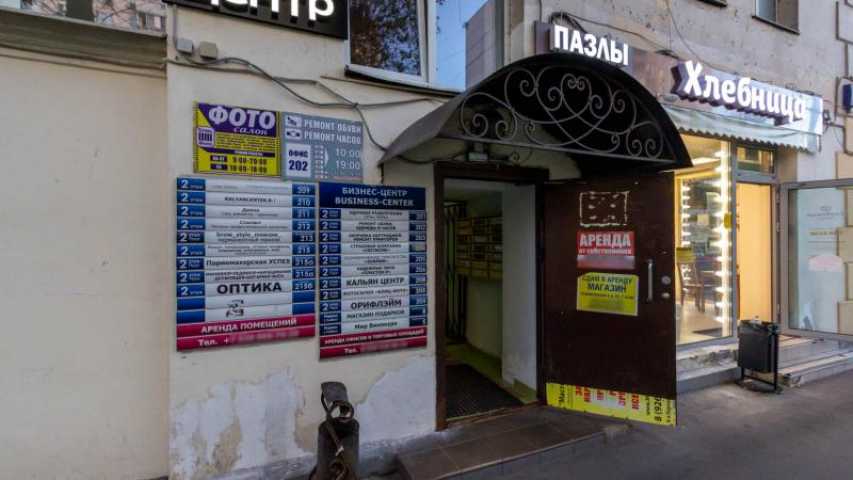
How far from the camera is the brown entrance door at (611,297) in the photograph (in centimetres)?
354

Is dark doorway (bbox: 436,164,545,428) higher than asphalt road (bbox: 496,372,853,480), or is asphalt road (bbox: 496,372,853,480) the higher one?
dark doorway (bbox: 436,164,545,428)

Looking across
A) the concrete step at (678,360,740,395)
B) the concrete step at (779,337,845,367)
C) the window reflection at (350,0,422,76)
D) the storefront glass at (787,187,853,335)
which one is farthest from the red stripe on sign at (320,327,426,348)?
the storefront glass at (787,187,853,335)

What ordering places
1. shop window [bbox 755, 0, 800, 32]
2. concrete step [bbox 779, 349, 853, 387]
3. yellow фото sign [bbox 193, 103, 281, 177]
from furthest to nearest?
shop window [bbox 755, 0, 800, 32] → concrete step [bbox 779, 349, 853, 387] → yellow фото sign [bbox 193, 103, 281, 177]

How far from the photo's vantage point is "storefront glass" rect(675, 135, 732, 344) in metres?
5.66

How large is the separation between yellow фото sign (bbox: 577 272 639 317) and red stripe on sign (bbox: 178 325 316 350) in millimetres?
2434

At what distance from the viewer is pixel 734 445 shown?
362 centimetres

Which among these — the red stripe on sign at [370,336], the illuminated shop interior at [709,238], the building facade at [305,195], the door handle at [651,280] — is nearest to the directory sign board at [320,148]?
the building facade at [305,195]

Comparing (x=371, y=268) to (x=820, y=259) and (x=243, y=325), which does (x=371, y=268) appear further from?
(x=820, y=259)

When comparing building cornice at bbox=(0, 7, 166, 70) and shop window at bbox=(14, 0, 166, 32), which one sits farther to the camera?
shop window at bbox=(14, 0, 166, 32)

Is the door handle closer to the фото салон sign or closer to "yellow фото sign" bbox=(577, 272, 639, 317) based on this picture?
"yellow фото sign" bbox=(577, 272, 639, 317)

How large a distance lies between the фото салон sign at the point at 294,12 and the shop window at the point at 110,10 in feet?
1.04

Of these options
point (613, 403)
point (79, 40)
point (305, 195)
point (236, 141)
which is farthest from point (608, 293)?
point (79, 40)

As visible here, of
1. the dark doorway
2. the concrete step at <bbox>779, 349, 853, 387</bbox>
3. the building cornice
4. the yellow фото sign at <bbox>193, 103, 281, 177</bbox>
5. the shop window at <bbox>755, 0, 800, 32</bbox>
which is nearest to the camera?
the building cornice

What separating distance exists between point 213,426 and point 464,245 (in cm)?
426
